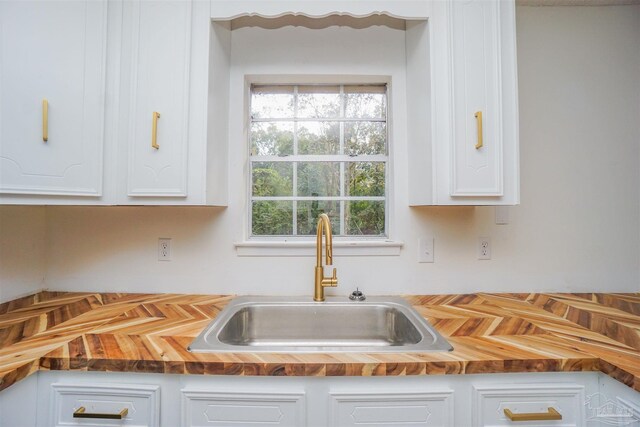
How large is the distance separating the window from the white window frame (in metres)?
0.02

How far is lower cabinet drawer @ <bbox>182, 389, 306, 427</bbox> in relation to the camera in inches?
31.3

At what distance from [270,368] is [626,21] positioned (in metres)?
2.33

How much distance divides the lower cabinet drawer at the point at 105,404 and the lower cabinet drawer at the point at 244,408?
105 millimetres

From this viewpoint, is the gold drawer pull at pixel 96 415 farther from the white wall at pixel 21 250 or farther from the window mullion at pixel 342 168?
the window mullion at pixel 342 168

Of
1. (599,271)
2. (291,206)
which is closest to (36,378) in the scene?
(291,206)

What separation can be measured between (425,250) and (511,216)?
1.56 feet

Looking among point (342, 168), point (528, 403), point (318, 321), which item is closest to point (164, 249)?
point (318, 321)

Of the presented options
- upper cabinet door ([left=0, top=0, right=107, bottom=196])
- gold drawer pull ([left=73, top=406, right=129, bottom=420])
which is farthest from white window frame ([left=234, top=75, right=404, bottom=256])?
gold drawer pull ([left=73, top=406, right=129, bottom=420])

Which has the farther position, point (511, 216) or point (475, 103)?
point (511, 216)

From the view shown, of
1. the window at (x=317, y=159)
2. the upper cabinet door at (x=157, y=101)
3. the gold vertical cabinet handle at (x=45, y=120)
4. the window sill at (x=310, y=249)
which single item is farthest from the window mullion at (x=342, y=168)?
the gold vertical cabinet handle at (x=45, y=120)

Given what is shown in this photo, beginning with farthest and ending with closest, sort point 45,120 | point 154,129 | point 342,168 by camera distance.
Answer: point 342,168, point 154,129, point 45,120

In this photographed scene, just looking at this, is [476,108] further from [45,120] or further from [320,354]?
[45,120]

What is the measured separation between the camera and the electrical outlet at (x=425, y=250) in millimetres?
1416

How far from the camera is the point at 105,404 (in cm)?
81
